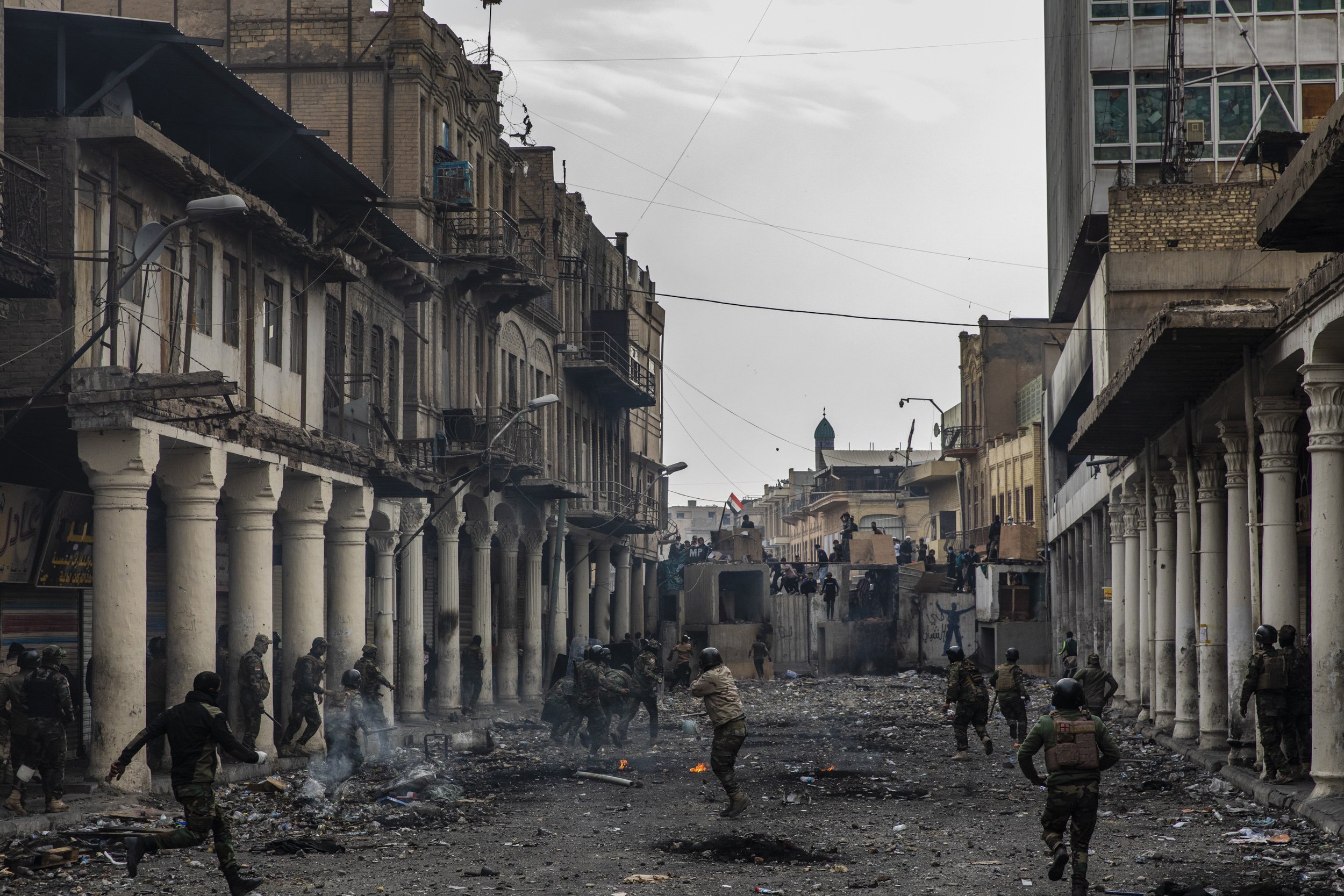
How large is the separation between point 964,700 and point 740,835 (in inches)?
324

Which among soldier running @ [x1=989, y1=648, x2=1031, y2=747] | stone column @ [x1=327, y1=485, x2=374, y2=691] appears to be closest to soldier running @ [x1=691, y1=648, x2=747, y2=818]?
soldier running @ [x1=989, y1=648, x2=1031, y2=747]

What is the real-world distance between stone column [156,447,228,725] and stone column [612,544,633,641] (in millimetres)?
35739

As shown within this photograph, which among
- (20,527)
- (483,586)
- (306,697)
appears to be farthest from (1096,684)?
(483,586)

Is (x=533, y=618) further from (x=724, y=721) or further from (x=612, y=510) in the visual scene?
A: (x=724, y=721)

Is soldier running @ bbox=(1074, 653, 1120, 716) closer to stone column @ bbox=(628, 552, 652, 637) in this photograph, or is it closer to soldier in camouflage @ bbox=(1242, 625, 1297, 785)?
soldier in camouflage @ bbox=(1242, 625, 1297, 785)

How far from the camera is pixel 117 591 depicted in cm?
1673

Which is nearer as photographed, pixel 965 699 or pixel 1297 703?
pixel 1297 703

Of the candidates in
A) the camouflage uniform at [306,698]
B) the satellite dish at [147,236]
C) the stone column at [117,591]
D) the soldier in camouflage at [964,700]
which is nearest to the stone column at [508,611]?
the camouflage uniform at [306,698]

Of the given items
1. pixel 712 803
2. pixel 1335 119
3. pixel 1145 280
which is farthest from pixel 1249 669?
pixel 1145 280

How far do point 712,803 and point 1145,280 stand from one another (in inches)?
853

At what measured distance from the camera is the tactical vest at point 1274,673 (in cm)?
1552

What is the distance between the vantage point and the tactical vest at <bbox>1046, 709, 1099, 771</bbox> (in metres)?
10.4

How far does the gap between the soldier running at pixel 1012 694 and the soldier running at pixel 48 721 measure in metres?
11.8

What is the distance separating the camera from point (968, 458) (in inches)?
2768
